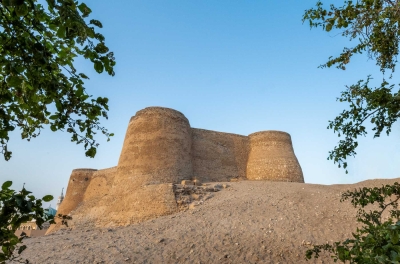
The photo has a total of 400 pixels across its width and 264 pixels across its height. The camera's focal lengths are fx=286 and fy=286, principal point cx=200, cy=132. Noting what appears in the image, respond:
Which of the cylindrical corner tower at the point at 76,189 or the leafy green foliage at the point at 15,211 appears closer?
the leafy green foliage at the point at 15,211

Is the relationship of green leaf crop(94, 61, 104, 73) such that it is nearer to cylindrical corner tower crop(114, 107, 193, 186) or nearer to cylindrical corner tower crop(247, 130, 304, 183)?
cylindrical corner tower crop(114, 107, 193, 186)

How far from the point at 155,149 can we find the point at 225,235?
9.57 metres

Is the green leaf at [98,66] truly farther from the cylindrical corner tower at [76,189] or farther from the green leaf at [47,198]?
the cylindrical corner tower at [76,189]

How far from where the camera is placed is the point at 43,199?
1840mm

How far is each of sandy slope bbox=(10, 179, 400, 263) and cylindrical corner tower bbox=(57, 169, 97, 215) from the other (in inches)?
641

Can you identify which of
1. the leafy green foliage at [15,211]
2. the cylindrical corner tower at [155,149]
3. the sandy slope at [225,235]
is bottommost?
the sandy slope at [225,235]

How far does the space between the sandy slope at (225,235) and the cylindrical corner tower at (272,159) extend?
8003 millimetres

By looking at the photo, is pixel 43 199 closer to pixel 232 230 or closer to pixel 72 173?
pixel 232 230

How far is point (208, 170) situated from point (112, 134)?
17841mm

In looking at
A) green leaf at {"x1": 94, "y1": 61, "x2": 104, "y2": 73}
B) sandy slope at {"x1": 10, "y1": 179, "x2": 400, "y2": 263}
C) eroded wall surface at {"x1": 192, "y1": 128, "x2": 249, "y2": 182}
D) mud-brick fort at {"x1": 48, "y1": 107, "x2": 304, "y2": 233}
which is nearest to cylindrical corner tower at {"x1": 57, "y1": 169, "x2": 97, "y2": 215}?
mud-brick fort at {"x1": 48, "y1": 107, "x2": 304, "y2": 233}

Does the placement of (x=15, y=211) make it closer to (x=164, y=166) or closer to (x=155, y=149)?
(x=164, y=166)

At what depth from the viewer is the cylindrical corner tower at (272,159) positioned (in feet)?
71.3

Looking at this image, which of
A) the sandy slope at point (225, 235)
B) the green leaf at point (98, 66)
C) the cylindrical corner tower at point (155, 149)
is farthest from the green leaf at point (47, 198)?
the cylindrical corner tower at point (155, 149)

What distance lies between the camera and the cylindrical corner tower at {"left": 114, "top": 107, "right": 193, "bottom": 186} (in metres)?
17.1
